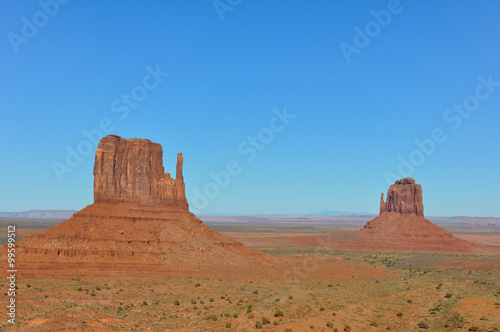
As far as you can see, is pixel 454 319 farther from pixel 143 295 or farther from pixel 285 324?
pixel 143 295

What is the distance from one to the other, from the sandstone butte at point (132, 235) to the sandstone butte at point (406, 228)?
224 feet

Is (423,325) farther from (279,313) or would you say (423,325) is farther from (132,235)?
(132,235)

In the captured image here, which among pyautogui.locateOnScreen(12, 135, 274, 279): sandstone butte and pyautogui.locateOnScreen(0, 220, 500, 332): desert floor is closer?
pyautogui.locateOnScreen(0, 220, 500, 332): desert floor

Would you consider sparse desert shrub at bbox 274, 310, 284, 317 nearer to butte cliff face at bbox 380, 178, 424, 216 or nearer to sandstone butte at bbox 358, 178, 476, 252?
sandstone butte at bbox 358, 178, 476, 252

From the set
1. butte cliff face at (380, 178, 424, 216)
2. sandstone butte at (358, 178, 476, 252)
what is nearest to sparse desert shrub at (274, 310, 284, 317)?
sandstone butte at (358, 178, 476, 252)

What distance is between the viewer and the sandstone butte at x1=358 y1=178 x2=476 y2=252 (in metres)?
123

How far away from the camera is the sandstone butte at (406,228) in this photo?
123000 mm

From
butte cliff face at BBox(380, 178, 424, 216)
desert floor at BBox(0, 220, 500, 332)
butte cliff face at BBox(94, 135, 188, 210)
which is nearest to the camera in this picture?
desert floor at BBox(0, 220, 500, 332)

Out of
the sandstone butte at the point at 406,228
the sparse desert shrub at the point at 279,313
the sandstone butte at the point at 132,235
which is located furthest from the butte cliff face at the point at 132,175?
the sandstone butte at the point at 406,228

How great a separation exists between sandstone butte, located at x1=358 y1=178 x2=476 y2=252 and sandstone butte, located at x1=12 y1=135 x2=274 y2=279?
224 ft

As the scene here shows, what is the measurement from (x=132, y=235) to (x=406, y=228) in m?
95.9

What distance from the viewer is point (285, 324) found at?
92.0 ft

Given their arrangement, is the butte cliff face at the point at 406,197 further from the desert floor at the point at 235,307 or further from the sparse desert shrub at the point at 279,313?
the sparse desert shrub at the point at 279,313

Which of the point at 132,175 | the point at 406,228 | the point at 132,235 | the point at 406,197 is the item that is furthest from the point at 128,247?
the point at 406,197
